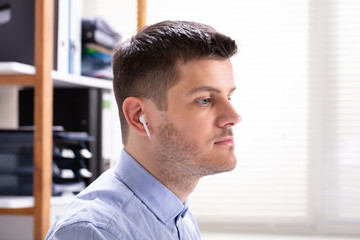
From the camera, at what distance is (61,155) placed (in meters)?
1.76

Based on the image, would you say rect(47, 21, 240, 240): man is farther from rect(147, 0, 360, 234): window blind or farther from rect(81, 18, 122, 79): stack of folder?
rect(147, 0, 360, 234): window blind

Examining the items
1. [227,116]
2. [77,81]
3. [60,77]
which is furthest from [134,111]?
[77,81]

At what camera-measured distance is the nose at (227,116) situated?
0.95 m

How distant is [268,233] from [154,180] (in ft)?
5.21

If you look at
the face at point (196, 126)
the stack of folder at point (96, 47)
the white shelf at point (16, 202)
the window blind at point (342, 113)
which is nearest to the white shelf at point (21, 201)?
the white shelf at point (16, 202)

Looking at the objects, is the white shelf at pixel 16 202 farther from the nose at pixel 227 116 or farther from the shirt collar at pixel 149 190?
the nose at pixel 227 116

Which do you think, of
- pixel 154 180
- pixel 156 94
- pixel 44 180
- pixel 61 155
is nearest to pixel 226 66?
pixel 156 94

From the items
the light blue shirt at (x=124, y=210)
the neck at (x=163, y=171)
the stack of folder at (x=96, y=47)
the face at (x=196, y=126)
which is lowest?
the light blue shirt at (x=124, y=210)

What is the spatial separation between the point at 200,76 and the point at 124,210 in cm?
33

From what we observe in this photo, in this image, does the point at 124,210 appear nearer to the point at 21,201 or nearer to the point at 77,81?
the point at 21,201

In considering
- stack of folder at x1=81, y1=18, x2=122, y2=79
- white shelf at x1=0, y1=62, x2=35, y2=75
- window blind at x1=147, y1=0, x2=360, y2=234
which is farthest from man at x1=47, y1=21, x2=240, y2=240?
window blind at x1=147, y1=0, x2=360, y2=234

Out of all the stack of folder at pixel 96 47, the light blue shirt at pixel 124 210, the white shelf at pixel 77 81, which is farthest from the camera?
the stack of folder at pixel 96 47

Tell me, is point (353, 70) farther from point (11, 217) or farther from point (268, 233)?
point (11, 217)

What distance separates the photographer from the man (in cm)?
94
